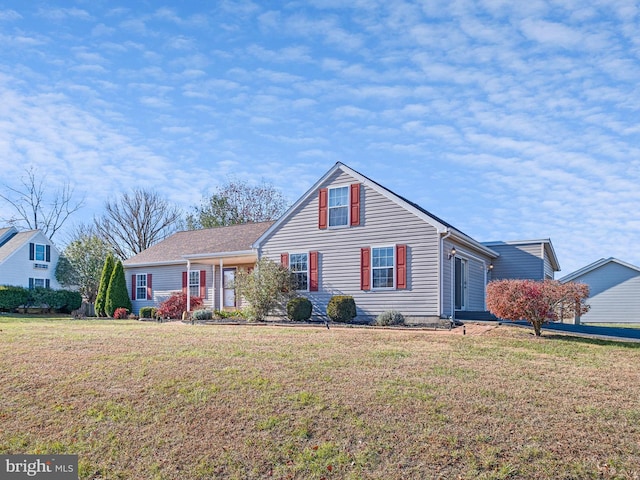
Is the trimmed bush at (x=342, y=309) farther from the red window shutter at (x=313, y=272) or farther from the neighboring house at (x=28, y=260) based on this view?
the neighboring house at (x=28, y=260)

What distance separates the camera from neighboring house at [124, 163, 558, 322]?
16.6 m

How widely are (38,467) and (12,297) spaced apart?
85.7 ft

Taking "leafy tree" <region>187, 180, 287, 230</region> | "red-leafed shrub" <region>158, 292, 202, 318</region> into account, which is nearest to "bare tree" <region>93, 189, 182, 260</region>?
"leafy tree" <region>187, 180, 287, 230</region>

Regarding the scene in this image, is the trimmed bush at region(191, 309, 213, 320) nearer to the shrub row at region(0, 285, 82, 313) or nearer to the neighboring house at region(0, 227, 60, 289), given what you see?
the shrub row at region(0, 285, 82, 313)

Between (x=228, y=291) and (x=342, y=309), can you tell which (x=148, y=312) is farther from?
(x=342, y=309)

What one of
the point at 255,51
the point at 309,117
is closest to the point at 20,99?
the point at 255,51

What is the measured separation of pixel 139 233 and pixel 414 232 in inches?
1198

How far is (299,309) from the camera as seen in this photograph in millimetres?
17672

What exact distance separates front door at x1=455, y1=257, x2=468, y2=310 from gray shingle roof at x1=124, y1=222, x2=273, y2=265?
26.5 feet

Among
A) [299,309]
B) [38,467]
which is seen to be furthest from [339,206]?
[38,467]

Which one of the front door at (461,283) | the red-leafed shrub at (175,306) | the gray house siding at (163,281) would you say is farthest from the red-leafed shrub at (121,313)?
the front door at (461,283)

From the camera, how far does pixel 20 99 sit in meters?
15.6

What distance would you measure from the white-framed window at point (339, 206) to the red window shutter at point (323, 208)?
143mm

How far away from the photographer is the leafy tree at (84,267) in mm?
33656
